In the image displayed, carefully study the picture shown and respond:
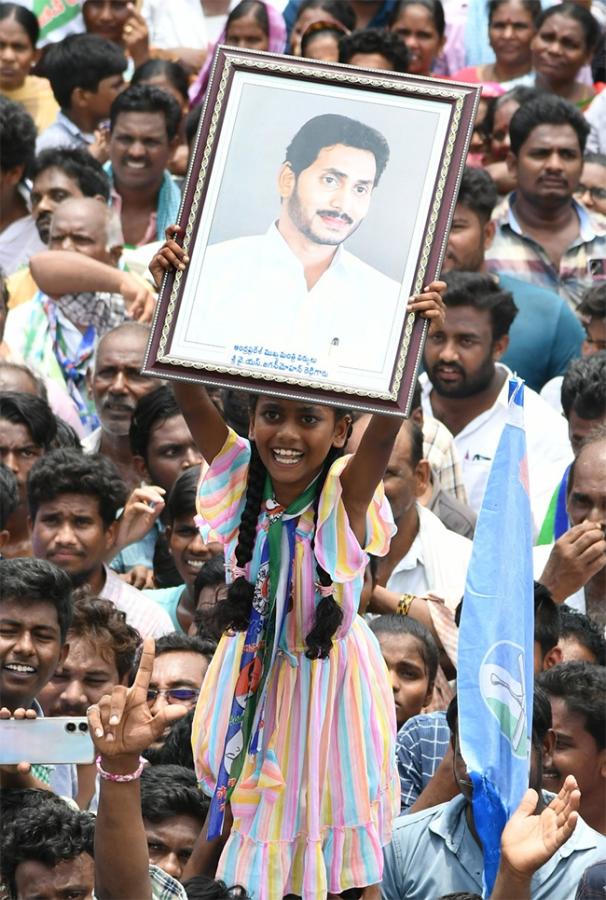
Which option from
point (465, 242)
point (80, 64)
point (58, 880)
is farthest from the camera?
point (80, 64)

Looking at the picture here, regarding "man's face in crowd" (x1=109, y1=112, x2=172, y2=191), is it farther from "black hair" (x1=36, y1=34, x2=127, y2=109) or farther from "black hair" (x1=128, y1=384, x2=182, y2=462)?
"black hair" (x1=128, y1=384, x2=182, y2=462)

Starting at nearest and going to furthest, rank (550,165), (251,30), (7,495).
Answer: (7,495), (550,165), (251,30)

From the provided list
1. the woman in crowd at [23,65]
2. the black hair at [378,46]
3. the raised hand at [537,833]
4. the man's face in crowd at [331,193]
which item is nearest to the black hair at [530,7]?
the black hair at [378,46]

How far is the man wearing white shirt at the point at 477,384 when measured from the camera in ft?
30.6

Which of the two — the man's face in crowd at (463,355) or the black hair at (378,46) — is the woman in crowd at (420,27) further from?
the man's face in crowd at (463,355)

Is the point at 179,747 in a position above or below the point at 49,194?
below

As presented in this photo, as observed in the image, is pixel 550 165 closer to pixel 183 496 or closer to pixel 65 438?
pixel 65 438

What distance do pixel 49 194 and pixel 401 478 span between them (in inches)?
122

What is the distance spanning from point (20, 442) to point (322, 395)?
3.08 m

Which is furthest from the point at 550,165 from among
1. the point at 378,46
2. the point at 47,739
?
the point at 47,739

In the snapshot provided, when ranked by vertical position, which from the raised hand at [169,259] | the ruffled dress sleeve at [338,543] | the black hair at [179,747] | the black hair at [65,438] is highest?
the raised hand at [169,259]

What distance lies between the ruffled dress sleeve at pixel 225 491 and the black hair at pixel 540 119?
5224mm

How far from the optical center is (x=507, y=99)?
38.1 ft

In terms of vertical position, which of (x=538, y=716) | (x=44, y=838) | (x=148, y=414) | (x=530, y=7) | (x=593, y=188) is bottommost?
(x=44, y=838)
